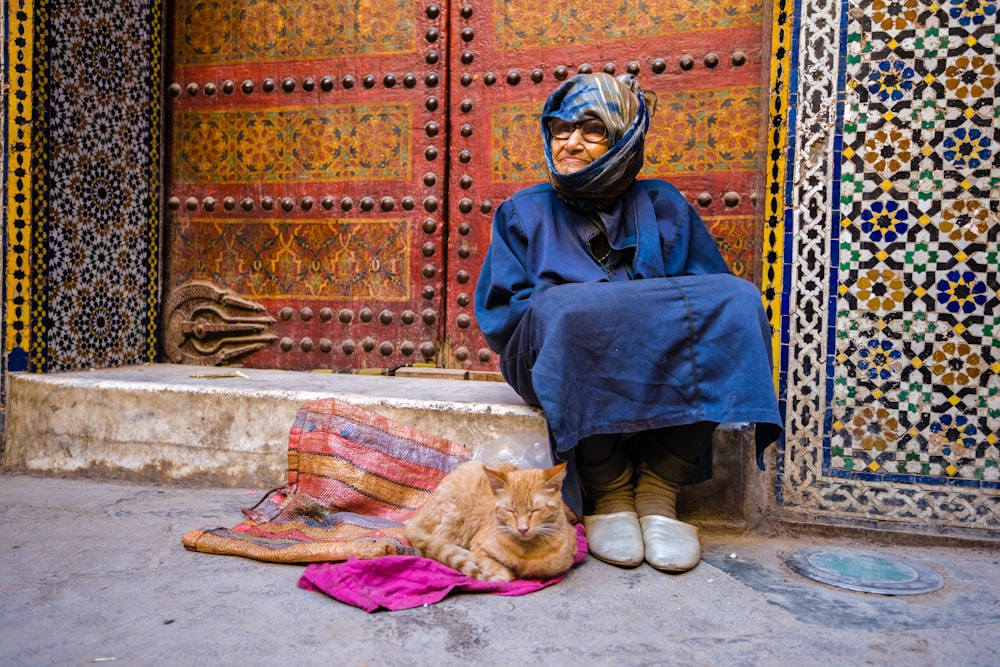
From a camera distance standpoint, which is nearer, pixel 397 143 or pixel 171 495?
pixel 171 495

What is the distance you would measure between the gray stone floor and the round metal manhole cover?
4 cm

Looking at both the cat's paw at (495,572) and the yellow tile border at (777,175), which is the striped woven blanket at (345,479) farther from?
the yellow tile border at (777,175)

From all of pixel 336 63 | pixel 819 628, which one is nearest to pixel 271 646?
pixel 819 628

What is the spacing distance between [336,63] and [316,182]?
1.66 ft

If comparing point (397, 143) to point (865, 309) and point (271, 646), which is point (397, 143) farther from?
point (271, 646)

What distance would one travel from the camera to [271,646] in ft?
4.87

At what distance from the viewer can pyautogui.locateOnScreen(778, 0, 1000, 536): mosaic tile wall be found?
7.52 ft

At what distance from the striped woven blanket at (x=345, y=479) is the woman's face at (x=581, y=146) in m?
0.94

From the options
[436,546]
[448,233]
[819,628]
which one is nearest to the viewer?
[819,628]

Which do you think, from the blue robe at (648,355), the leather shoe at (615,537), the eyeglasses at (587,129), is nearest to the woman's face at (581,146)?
the eyeglasses at (587,129)

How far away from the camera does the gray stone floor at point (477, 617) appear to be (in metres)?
1.47

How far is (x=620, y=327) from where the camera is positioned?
204cm

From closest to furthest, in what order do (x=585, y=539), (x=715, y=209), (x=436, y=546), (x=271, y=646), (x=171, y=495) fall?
(x=271, y=646) → (x=436, y=546) → (x=585, y=539) → (x=171, y=495) → (x=715, y=209)

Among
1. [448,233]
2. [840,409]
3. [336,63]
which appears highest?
[336,63]
